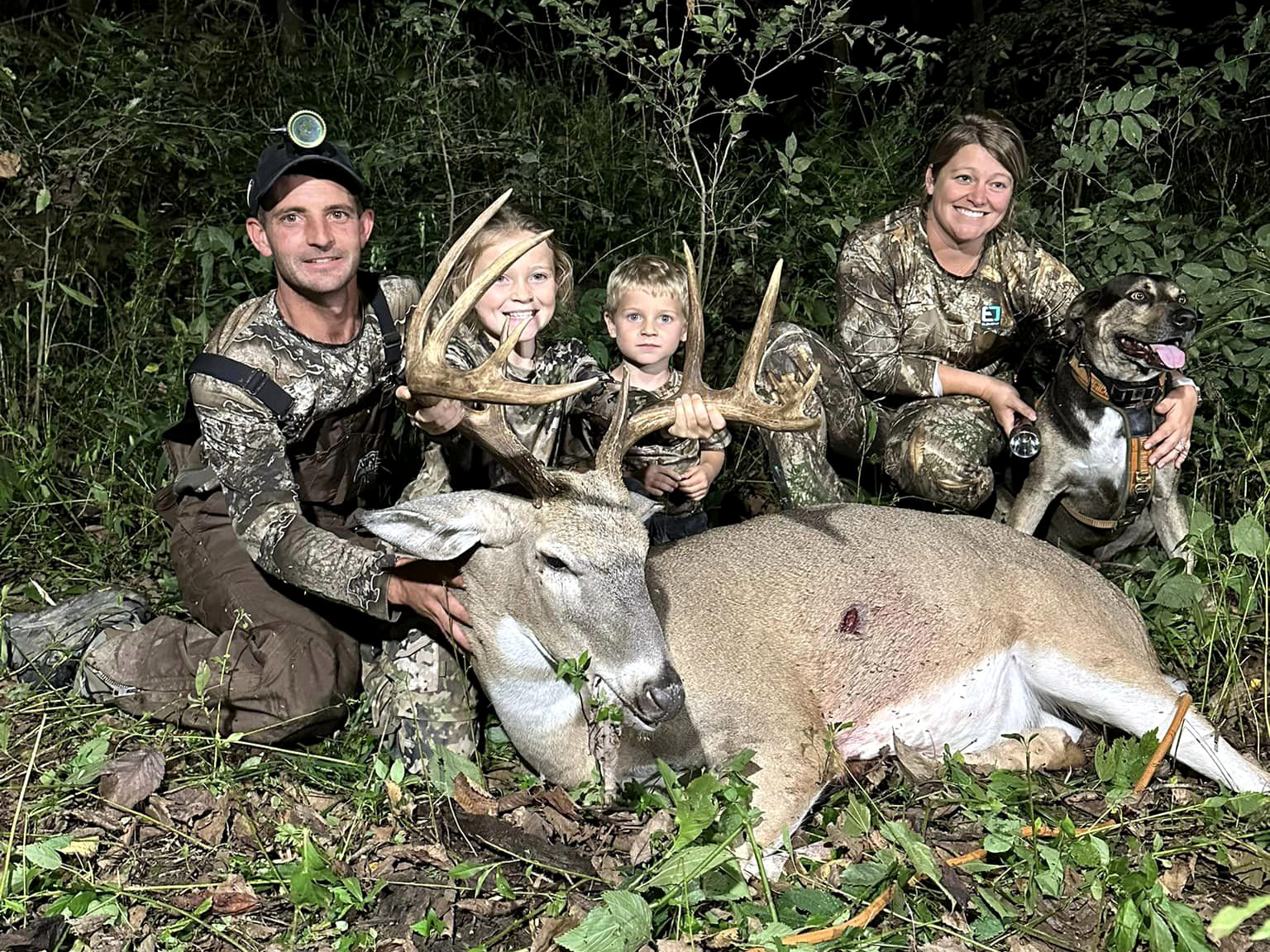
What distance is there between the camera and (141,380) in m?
5.94

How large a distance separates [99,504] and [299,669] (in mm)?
1807

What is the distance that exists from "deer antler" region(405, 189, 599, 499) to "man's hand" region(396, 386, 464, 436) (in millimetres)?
373

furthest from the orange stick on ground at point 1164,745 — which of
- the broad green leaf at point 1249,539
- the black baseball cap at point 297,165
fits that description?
the black baseball cap at point 297,165

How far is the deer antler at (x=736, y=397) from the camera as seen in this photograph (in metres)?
3.84

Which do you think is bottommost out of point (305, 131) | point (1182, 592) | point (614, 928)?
point (614, 928)

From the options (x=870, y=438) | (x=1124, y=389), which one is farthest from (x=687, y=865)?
(x=1124, y=389)

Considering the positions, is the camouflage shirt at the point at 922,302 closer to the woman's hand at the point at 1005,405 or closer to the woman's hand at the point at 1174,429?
the woman's hand at the point at 1005,405

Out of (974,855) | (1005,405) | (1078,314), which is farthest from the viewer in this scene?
(1005,405)

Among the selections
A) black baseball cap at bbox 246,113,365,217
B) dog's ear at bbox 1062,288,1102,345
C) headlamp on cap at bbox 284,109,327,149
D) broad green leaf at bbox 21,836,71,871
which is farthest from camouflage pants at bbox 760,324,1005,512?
broad green leaf at bbox 21,836,71,871

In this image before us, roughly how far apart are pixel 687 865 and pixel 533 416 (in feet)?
6.39

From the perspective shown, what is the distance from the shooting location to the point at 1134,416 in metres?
5.00

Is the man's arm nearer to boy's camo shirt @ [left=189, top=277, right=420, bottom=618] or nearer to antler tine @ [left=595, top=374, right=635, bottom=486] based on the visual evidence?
boy's camo shirt @ [left=189, top=277, right=420, bottom=618]

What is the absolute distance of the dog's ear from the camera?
5098 mm

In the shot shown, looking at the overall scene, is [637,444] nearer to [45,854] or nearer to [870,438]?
[870,438]
